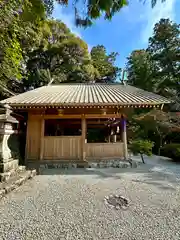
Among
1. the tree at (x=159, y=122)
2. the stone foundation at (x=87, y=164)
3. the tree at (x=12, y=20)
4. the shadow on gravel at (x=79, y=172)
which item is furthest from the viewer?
the tree at (x=159, y=122)

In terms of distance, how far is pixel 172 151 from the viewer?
30.2 ft

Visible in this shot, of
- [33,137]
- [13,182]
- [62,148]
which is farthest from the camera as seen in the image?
[33,137]

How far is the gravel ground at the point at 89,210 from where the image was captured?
2.29 meters

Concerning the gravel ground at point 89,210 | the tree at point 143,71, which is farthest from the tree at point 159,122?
the gravel ground at point 89,210

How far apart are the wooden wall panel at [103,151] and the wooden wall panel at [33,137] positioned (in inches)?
79.8

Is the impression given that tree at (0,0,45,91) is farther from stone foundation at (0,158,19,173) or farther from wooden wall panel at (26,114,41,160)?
stone foundation at (0,158,19,173)

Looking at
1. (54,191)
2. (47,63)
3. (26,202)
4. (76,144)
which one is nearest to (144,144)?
(76,144)

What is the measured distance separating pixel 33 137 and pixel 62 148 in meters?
1.28

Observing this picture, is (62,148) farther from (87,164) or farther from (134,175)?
(134,175)

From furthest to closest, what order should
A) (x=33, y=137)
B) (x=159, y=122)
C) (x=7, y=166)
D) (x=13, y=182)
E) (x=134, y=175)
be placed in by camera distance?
(x=159, y=122), (x=33, y=137), (x=134, y=175), (x=7, y=166), (x=13, y=182)

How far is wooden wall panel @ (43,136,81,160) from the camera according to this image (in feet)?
21.6

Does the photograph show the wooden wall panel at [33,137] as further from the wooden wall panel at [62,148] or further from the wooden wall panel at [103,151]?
the wooden wall panel at [103,151]

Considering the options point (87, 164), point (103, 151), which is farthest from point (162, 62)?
point (87, 164)

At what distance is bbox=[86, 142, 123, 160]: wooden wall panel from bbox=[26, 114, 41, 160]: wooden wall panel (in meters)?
2.03
